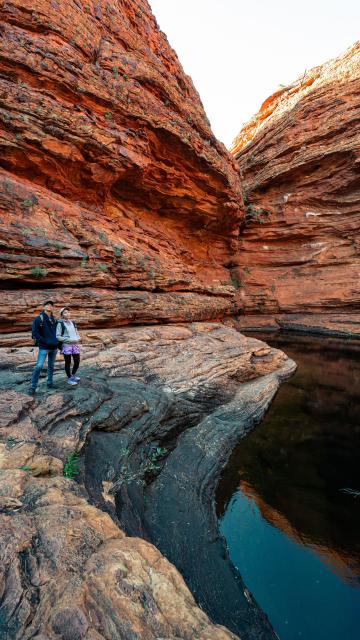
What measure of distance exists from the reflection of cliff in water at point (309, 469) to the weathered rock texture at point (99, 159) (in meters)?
7.05

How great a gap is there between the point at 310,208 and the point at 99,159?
19050 mm

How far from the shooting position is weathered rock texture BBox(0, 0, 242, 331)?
11.5m

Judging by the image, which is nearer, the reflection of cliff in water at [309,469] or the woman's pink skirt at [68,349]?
the reflection of cliff in water at [309,469]

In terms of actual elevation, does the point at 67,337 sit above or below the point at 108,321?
above

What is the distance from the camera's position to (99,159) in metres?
14.3

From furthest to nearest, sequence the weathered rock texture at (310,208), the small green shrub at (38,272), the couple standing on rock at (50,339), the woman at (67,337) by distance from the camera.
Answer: the weathered rock texture at (310,208) < the small green shrub at (38,272) < the woman at (67,337) < the couple standing on rock at (50,339)

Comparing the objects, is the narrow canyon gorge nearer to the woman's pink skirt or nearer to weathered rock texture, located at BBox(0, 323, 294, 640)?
weathered rock texture, located at BBox(0, 323, 294, 640)

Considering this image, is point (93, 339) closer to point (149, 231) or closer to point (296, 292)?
point (149, 231)

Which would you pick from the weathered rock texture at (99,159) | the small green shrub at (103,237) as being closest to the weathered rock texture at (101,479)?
the weathered rock texture at (99,159)

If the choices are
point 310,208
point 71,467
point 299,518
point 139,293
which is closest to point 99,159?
point 139,293

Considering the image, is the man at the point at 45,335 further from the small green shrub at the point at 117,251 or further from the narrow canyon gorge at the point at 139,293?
the small green shrub at the point at 117,251

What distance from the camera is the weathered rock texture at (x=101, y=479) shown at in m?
2.24

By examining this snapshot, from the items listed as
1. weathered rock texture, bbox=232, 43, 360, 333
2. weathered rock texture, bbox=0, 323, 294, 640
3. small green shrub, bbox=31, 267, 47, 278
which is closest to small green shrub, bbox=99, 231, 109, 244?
small green shrub, bbox=31, 267, 47, 278

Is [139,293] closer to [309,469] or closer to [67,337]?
[67,337]
